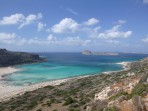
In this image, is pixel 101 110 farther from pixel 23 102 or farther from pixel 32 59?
pixel 32 59

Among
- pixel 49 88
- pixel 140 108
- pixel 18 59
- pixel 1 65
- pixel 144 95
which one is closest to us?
pixel 140 108

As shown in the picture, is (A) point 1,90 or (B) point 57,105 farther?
(A) point 1,90

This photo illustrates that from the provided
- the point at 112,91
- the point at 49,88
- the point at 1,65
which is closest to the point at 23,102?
the point at 49,88

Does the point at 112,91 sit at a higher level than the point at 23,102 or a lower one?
higher

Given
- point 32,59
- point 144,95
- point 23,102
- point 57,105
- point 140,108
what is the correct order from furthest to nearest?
point 32,59
point 23,102
point 57,105
point 144,95
point 140,108

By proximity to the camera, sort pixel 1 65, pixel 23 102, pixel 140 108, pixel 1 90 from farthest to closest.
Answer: pixel 1 65 → pixel 1 90 → pixel 23 102 → pixel 140 108

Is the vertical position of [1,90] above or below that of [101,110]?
below

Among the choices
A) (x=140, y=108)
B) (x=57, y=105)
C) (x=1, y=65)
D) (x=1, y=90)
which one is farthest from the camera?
(x=1, y=65)

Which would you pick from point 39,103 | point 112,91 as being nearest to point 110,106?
point 112,91

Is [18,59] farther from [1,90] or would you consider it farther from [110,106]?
[110,106]
